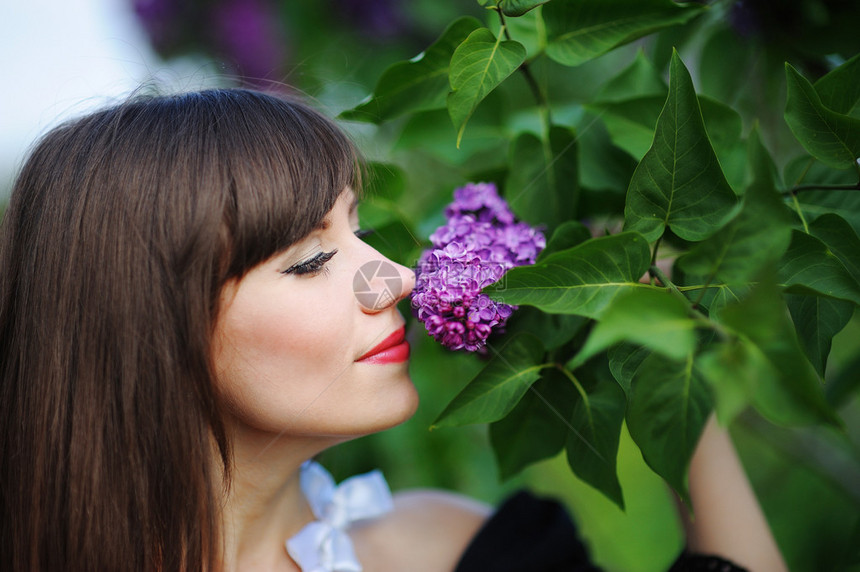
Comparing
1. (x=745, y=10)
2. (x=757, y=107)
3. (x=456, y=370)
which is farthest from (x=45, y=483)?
(x=757, y=107)

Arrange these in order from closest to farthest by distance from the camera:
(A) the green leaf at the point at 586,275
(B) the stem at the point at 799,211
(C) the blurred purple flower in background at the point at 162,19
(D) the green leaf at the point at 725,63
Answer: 1. (A) the green leaf at the point at 586,275
2. (B) the stem at the point at 799,211
3. (D) the green leaf at the point at 725,63
4. (C) the blurred purple flower in background at the point at 162,19

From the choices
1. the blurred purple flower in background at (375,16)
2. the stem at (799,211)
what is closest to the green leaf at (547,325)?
the stem at (799,211)

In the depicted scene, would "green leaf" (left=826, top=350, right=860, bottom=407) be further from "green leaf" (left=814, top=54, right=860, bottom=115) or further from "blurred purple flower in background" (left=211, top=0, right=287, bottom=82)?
"blurred purple flower in background" (left=211, top=0, right=287, bottom=82)

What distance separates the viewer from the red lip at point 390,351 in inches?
28.0

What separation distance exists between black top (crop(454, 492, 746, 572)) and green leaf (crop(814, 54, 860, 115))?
0.75 m

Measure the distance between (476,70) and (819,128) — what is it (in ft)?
1.06

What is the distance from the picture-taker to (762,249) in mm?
423

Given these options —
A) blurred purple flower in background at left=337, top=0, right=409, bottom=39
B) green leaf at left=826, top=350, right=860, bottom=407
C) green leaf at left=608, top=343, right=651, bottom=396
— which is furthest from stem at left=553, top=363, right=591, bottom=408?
blurred purple flower in background at left=337, top=0, right=409, bottom=39

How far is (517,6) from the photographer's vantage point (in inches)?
22.0

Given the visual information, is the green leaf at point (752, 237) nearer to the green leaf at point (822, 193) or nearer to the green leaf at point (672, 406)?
the green leaf at point (672, 406)

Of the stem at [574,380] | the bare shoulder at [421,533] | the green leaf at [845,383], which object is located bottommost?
the bare shoulder at [421,533]

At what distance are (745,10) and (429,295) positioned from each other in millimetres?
673

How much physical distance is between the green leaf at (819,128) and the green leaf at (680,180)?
125mm

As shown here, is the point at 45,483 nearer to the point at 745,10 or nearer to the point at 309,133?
the point at 309,133
